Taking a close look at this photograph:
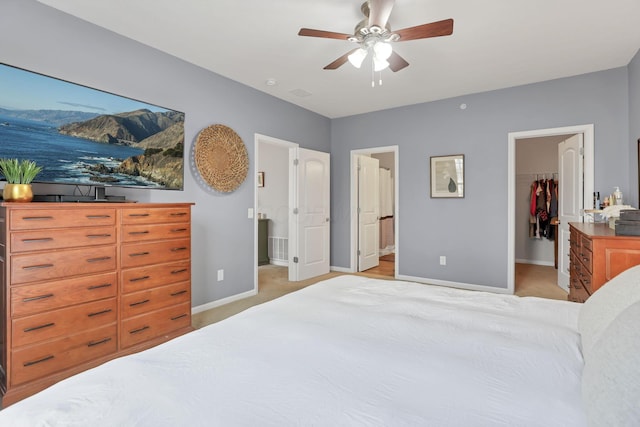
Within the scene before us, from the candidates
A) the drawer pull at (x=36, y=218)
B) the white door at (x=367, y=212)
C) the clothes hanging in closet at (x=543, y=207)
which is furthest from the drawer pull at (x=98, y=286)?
the clothes hanging in closet at (x=543, y=207)

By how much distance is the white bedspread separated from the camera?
797 millimetres

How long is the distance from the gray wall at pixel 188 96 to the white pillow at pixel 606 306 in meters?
3.20

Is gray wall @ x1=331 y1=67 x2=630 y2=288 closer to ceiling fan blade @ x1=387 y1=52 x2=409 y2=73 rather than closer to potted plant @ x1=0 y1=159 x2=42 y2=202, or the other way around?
ceiling fan blade @ x1=387 y1=52 x2=409 y2=73

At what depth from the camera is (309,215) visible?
5016 millimetres

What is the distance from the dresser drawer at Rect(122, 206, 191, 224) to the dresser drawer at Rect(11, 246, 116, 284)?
245 mm

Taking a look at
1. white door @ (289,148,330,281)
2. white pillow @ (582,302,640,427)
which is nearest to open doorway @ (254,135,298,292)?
white door @ (289,148,330,281)

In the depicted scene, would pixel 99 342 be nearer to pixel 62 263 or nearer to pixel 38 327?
pixel 38 327

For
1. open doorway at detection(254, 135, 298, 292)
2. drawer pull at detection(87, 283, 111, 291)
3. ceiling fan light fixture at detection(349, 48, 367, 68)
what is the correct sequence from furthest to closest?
open doorway at detection(254, 135, 298, 292), ceiling fan light fixture at detection(349, 48, 367, 68), drawer pull at detection(87, 283, 111, 291)

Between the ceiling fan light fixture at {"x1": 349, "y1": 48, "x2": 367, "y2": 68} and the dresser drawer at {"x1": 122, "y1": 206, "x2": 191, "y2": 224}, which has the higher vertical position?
the ceiling fan light fixture at {"x1": 349, "y1": 48, "x2": 367, "y2": 68}

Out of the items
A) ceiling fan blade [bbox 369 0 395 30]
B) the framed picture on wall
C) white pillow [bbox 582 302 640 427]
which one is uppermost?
ceiling fan blade [bbox 369 0 395 30]

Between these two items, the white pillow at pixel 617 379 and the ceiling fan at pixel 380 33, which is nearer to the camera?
the white pillow at pixel 617 379

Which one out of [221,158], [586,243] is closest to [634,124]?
[586,243]

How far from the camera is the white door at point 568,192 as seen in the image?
3836 mm

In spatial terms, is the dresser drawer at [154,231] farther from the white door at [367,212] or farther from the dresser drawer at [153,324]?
the white door at [367,212]
